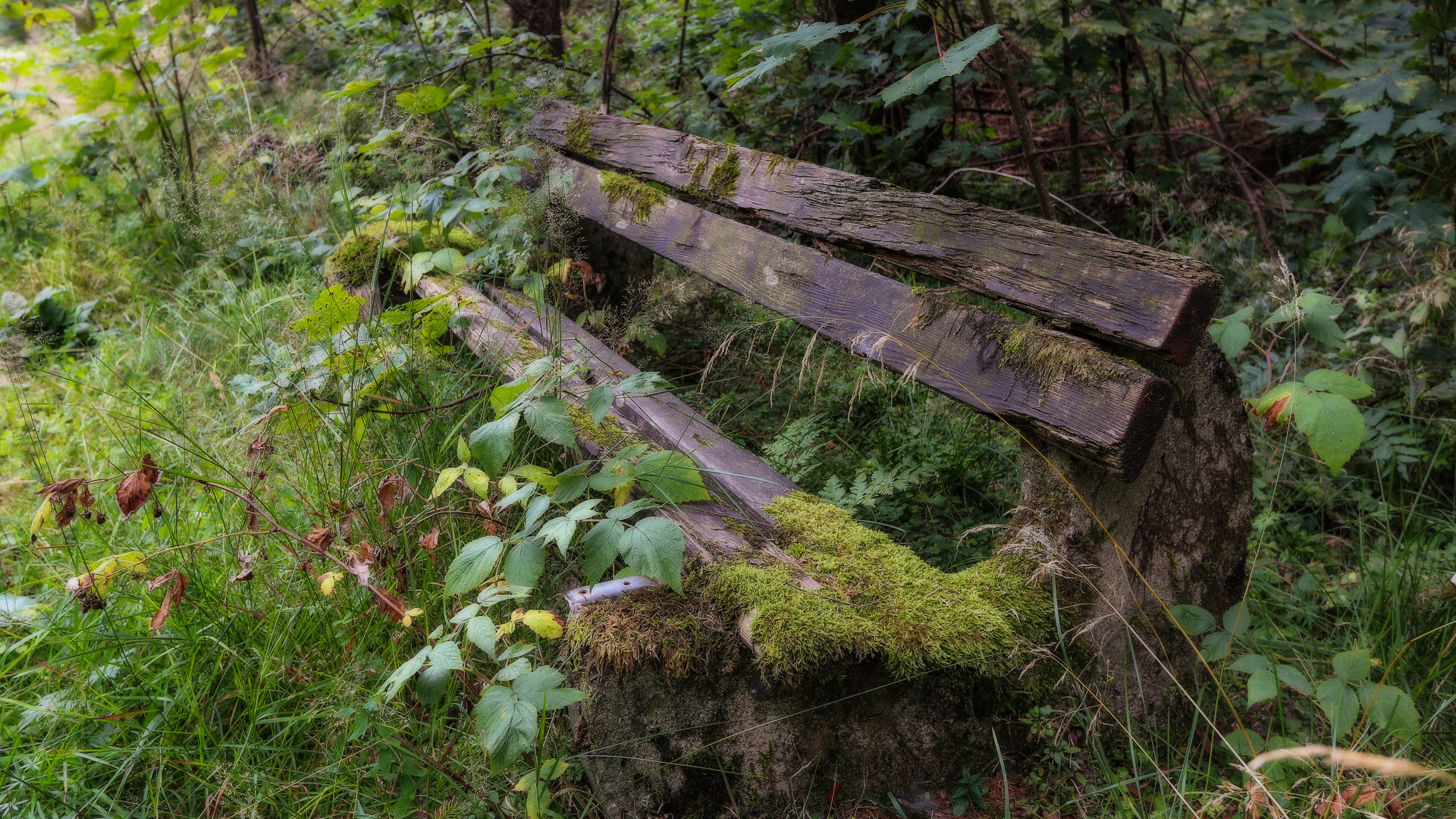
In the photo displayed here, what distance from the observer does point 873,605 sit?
6.11 feet

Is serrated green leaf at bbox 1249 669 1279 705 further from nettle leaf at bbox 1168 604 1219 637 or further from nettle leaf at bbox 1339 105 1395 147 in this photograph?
nettle leaf at bbox 1339 105 1395 147

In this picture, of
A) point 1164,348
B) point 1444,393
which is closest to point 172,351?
point 1164,348

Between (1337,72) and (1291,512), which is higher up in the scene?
(1337,72)

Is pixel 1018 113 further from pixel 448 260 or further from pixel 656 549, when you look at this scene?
pixel 448 260

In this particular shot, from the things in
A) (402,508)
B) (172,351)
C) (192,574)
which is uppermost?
(402,508)

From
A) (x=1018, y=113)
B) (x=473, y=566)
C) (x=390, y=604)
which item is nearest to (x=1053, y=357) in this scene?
(x=1018, y=113)

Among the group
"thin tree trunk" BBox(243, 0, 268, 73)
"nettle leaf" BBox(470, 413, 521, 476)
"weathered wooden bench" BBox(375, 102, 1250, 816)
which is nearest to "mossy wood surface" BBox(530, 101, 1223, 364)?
"weathered wooden bench" BBox(375, 102, 1250, 816)

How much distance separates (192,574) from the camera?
7.32ft

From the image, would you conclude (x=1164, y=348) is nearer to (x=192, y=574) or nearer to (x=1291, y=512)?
(x=1291, y=512)

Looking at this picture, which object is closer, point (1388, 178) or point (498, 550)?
point (498, 550)

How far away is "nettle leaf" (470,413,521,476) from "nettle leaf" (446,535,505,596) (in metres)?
0.16

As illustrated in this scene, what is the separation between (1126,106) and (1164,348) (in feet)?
11.9

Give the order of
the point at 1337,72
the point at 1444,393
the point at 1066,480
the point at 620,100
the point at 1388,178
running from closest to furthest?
the point at 1066,480
the point at 1444,393
the point at 1388,178
the point at 1337,72
the point at 620,100

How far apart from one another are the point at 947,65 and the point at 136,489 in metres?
2.13
